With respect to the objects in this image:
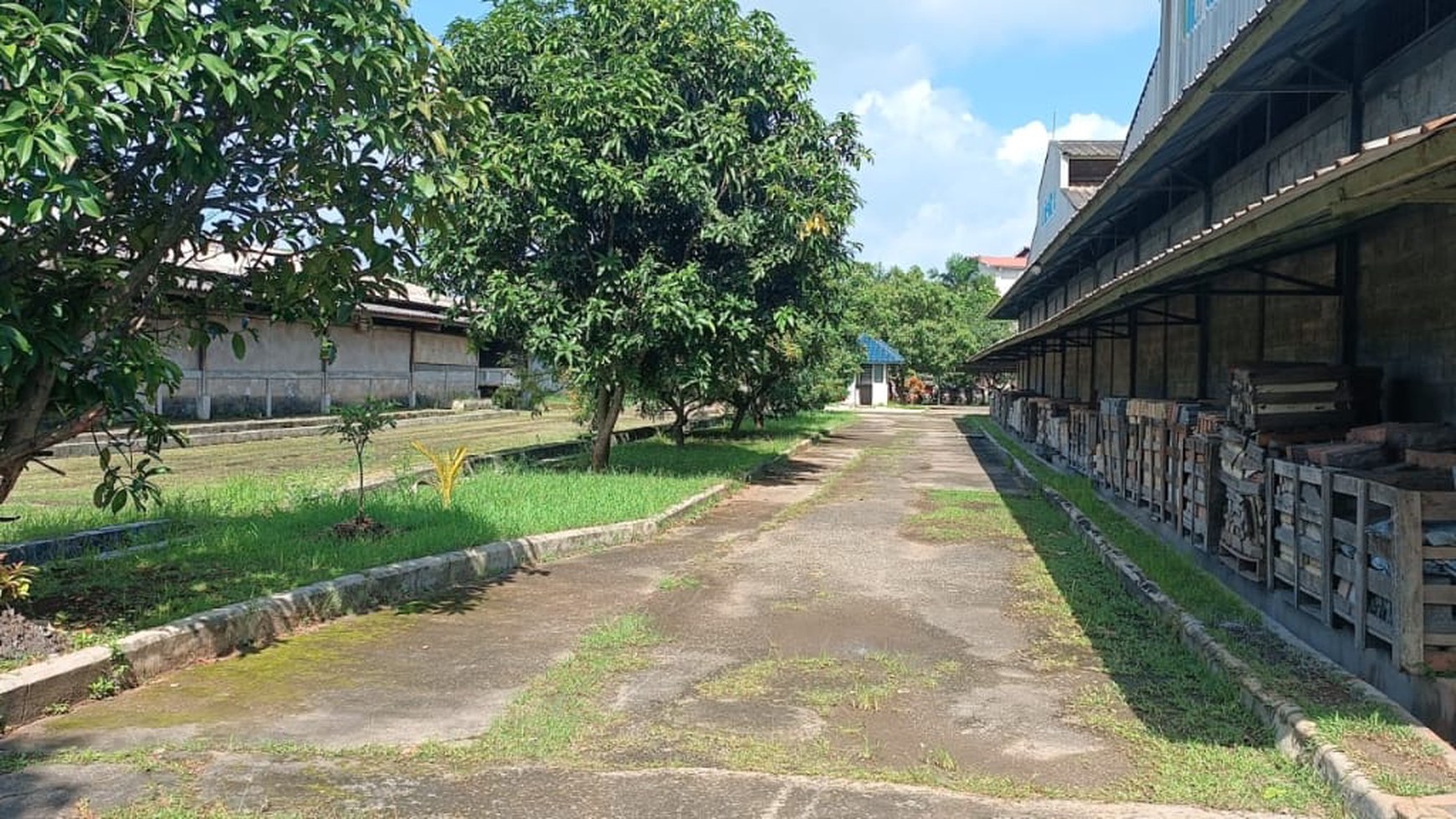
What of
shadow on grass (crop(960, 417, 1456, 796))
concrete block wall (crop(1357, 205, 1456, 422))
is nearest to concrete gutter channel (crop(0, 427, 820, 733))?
shadow on grass (crop(960, 417, 1456, 796))

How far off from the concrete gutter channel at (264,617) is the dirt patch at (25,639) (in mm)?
157

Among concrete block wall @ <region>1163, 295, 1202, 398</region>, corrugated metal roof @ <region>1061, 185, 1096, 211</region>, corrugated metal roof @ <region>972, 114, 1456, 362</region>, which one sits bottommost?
Answer: concrete block wall @ <region>1163, 295, 1202, 398</region>

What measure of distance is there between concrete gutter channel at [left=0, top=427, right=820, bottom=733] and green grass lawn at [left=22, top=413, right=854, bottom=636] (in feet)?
0.71

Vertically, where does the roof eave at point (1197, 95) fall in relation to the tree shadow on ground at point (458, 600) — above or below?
above

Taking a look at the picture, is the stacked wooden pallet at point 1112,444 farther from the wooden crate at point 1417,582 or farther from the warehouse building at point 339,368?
the warehouse building at point 339,368

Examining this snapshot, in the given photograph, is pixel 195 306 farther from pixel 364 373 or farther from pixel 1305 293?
pixel 364 373

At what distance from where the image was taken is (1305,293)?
8250 millimetres

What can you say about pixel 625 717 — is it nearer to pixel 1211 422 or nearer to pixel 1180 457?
pixel 1211 422

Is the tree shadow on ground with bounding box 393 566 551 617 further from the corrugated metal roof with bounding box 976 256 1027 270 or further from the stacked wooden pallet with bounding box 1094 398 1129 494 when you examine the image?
the corrugated metal roof with bounding box 976 256 1027 270

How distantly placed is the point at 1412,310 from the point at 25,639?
8.51 m

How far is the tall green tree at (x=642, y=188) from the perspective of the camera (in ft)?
43.5

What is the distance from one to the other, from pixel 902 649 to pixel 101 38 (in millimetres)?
5767

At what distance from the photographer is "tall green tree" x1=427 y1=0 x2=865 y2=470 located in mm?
13250

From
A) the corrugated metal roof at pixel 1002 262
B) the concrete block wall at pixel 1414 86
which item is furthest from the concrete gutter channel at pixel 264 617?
the corrugated metal roof at pixel 1002 262
